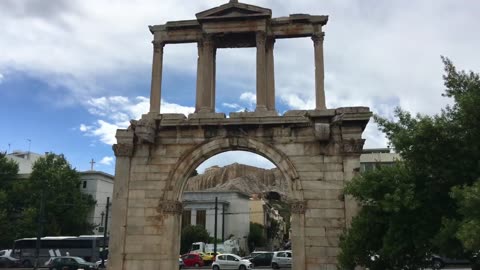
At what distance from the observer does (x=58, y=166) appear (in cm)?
5062

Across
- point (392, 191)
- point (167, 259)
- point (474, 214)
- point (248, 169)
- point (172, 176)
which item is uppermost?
point (248, 169)

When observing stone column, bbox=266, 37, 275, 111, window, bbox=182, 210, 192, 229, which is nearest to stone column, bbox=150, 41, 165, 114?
stone column, bbox=266, 37, 275, 111

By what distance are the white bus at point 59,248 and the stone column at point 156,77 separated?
24810mm

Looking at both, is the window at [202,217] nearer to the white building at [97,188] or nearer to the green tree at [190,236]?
the green tree at [190,236]

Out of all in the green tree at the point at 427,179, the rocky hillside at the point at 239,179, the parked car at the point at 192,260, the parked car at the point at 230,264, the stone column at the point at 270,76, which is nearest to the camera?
the green tree at the point at 427,179

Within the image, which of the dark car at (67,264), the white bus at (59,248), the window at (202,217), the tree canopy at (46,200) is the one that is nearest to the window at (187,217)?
the window at (202,217)

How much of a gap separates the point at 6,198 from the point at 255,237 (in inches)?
1132

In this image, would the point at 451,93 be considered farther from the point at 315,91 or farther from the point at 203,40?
the point at 203,40

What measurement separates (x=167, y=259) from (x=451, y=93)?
1056 centimetres

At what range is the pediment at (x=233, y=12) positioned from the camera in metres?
17.5

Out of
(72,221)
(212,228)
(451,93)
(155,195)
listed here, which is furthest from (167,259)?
(212,228)

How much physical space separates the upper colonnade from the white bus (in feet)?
81.9

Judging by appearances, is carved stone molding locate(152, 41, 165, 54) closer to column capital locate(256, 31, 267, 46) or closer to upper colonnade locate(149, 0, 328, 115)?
upper colonnade locate(149, 0, 328, 115)

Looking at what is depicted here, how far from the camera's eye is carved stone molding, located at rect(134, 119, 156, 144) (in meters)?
16.6
